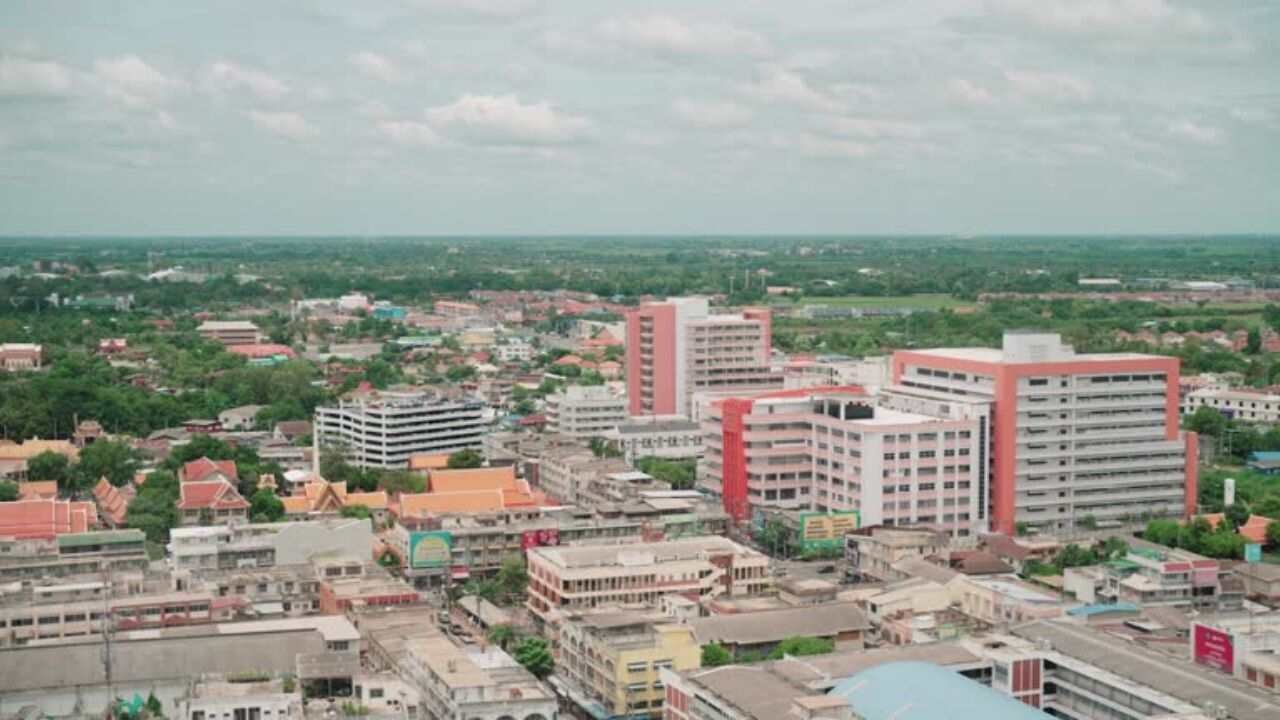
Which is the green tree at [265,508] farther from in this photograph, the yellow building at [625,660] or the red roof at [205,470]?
the yellow building at [625,660]

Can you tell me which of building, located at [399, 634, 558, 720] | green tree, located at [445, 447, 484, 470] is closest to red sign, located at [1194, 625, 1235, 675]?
building, located at [399, 634, 558, 720]

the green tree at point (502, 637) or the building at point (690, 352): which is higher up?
the building at point (690, 352)

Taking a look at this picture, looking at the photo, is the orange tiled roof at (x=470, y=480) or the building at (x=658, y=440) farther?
the building at (x=658, y=440)

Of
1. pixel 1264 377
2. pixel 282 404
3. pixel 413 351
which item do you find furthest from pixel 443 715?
pixel 413 351

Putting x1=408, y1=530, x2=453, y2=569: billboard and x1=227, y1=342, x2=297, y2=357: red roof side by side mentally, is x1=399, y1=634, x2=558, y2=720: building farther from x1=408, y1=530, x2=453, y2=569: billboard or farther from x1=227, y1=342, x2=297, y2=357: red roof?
x1=227, y1=342, x2=297, y2=357: red roof

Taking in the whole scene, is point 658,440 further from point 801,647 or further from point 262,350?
point 262,350

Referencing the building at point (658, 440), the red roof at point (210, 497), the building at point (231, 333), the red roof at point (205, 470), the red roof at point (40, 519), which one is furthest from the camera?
the building at point (231, 333)

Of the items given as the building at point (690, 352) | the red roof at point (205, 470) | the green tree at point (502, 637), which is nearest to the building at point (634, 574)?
the green tree at point (502, 637)
